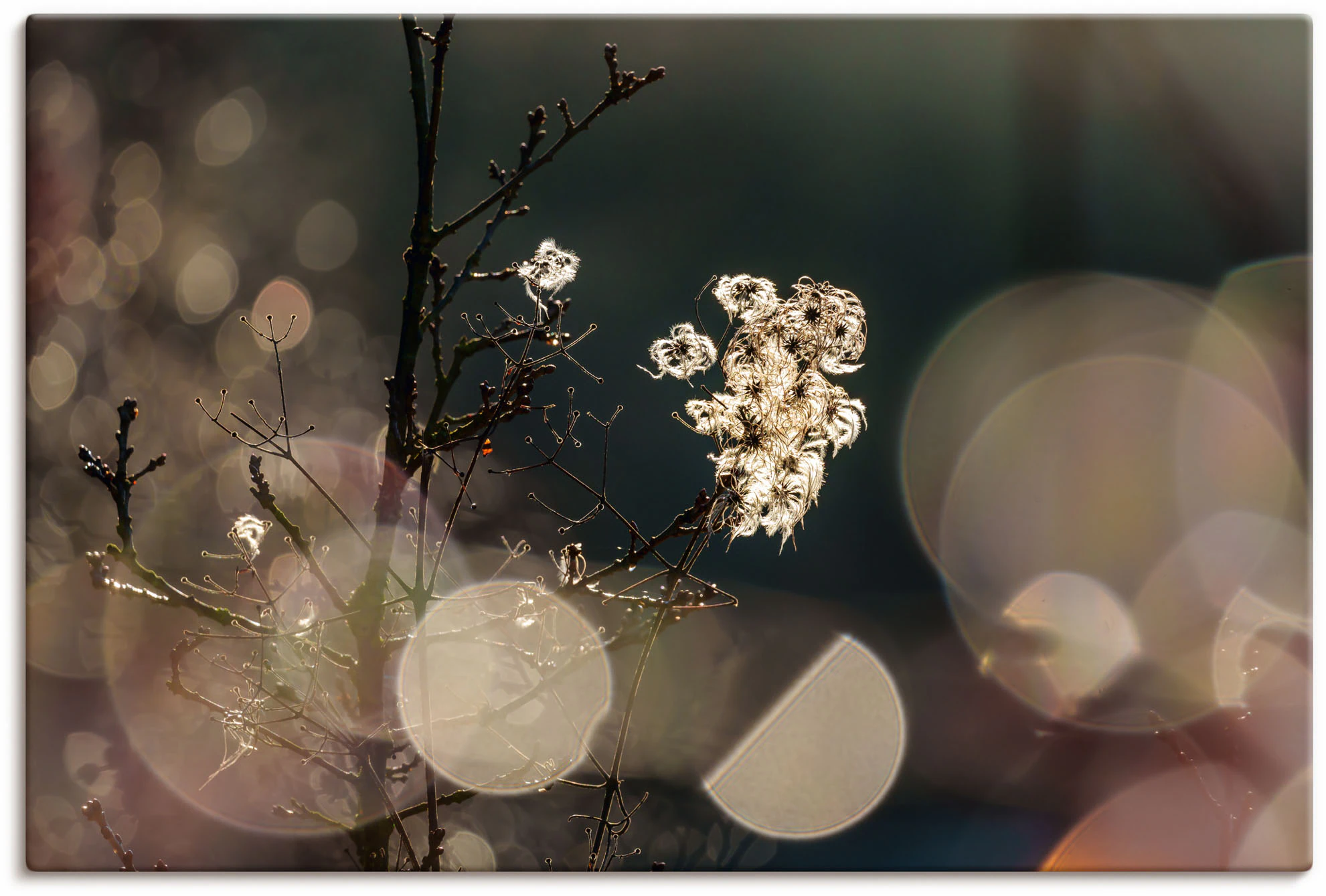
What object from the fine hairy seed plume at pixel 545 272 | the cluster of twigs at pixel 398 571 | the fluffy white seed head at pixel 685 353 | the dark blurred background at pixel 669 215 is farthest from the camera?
the dark blurred background at pixel 669 215

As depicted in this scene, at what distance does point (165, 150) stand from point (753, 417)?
4.90ft

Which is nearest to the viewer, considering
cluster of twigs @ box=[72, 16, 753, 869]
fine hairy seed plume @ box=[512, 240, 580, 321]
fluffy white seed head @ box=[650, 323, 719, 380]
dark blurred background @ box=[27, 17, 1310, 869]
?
cluster of twigs @ box=[72, 16, 753, 869]

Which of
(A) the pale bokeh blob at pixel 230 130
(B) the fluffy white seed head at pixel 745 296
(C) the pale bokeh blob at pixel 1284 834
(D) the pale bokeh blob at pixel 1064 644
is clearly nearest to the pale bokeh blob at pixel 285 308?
(A) the pale bokeh blob at pixel 230 130

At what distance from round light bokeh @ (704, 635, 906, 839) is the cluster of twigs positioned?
283 mm

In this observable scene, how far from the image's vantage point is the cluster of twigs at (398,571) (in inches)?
52.8

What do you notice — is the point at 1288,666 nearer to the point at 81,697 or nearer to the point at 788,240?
the point at 788,240

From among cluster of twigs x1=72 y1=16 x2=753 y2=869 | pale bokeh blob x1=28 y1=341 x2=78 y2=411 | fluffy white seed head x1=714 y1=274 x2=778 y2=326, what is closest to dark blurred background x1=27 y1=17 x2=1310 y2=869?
pale bokeh blob x1=28 y1=341 x2=78 y2=411

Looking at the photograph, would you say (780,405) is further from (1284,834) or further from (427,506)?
(1284,834)

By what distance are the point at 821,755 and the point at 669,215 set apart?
126cm

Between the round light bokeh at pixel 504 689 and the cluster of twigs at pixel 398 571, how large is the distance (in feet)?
0.22

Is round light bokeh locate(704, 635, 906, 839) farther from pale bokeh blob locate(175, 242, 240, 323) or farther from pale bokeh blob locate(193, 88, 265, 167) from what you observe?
pale bokeh blob locate(193, 88, 265, 167)

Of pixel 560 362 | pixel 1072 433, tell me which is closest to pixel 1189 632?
pixel 1072 433

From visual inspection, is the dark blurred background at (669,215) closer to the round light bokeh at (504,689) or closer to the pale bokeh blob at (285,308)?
the pale bokeh blob at (285,308)

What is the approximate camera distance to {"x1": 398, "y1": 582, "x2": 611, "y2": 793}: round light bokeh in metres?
1.60
